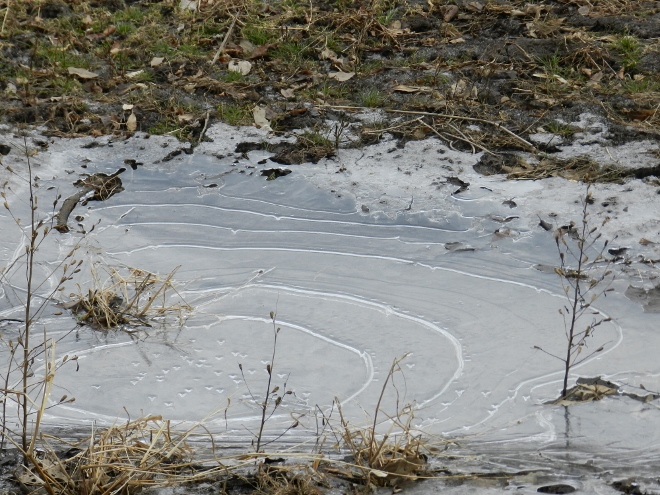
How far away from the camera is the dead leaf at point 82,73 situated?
538 centimetres

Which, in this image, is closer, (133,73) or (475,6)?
(133,73)

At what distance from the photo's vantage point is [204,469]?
2.59m

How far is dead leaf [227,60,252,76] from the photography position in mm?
5402

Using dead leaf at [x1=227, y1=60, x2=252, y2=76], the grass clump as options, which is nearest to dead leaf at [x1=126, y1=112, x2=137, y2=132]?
the grass clump

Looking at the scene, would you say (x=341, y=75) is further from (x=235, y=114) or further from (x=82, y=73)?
(x=82, y=73)

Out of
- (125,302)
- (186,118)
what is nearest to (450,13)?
(186,118)

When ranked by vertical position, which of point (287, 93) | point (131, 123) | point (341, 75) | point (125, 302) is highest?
point (341, 75)

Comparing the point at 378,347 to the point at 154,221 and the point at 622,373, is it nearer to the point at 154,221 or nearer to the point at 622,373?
the point at 622,373

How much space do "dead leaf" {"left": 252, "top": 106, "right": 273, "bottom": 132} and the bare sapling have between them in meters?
1.86

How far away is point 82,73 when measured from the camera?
5.41m

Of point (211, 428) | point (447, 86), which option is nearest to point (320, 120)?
point (447, 86)

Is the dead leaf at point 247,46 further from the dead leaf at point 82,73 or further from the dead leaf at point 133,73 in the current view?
the dead leaf at point 82,73

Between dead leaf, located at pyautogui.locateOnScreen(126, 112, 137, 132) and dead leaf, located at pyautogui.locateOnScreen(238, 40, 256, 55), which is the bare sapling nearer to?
dead leaf, located at pyautogui.locateOnScreen(126, 112, 137, 132)

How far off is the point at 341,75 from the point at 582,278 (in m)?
2.39
